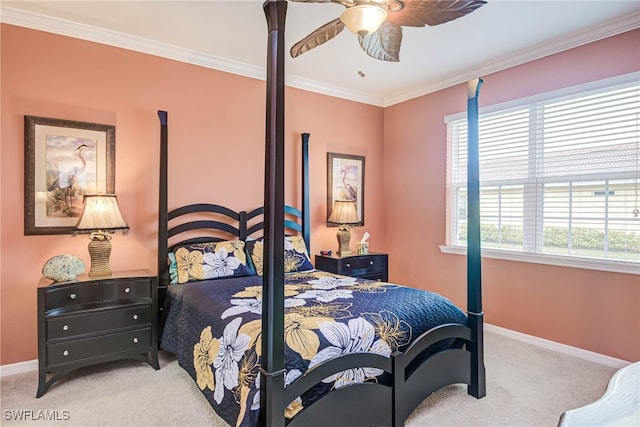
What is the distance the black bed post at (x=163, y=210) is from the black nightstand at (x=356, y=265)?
5.40 ft

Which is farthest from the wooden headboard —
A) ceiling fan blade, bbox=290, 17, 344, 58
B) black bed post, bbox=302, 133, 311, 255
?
ceiling fan blade, bbox=290, 17, 344, 58

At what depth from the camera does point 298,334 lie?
180cm

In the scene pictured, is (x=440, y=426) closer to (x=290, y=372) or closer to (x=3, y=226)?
(x=290, y=372)

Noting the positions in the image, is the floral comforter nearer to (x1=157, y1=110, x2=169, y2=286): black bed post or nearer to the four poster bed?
the four poster bed

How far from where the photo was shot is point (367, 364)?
1.85 metres

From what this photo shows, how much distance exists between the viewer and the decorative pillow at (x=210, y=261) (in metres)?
3.07

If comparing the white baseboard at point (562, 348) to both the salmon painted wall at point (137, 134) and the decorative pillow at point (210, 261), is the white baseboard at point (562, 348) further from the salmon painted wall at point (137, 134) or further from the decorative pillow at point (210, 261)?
the decorative pillow at point (210, 261)

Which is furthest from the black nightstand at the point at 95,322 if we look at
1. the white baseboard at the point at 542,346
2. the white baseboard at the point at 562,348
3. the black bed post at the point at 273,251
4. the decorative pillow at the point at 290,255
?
the white baseboard at the point at 562,348

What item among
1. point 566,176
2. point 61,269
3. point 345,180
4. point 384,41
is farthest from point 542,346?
point 61,269

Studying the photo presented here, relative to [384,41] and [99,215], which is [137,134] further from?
[384,41]

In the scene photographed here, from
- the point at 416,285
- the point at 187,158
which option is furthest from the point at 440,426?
the point at 187,158

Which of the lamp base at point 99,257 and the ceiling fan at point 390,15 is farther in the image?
the lamp base at point 99,257

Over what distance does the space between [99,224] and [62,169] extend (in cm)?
59

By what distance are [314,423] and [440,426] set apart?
2.77ft
